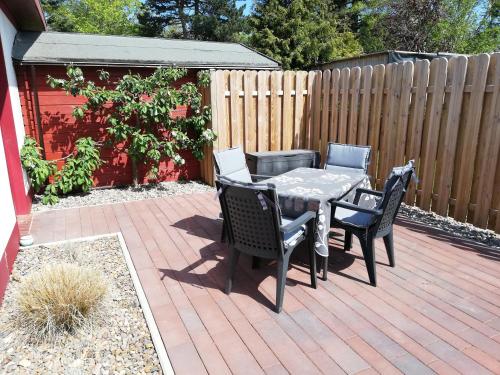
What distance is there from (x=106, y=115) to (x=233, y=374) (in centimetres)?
512

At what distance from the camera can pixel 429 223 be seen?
4391 mm

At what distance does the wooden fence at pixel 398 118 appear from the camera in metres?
3.93

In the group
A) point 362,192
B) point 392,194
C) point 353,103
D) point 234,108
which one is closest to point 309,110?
point 353,103

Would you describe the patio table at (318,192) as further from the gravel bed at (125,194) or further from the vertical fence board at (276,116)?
the gravel bed at (125,194)

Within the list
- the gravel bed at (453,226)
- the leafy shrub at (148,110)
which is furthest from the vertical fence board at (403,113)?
the leafy shrub at (148,110)

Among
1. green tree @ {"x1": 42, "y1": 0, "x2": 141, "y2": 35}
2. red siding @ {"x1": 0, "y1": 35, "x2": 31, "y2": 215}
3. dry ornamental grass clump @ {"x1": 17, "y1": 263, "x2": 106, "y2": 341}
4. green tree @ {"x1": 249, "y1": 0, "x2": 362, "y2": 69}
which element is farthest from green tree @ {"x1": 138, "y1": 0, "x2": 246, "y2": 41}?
dry ornamental grass clump @ {"x1": 17, "y1": 263, "x2": 106, "y2": 341}

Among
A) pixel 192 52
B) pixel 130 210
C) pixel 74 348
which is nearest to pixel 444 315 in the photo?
pixel 74 348

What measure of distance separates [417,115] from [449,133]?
19.8 inches

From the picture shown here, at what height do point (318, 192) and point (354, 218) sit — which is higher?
point (318, 192)

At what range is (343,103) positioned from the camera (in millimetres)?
5605

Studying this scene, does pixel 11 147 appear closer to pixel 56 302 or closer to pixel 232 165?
pixel 232 165

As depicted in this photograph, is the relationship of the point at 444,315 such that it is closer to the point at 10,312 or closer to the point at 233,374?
the point at 233,374

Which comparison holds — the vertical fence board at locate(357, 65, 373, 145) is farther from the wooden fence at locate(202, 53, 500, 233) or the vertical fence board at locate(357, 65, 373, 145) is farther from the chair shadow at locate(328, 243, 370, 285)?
the chair shadow at locate(328, 243, 370, 285)

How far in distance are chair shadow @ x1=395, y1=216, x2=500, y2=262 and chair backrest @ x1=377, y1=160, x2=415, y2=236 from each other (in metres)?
1.21
